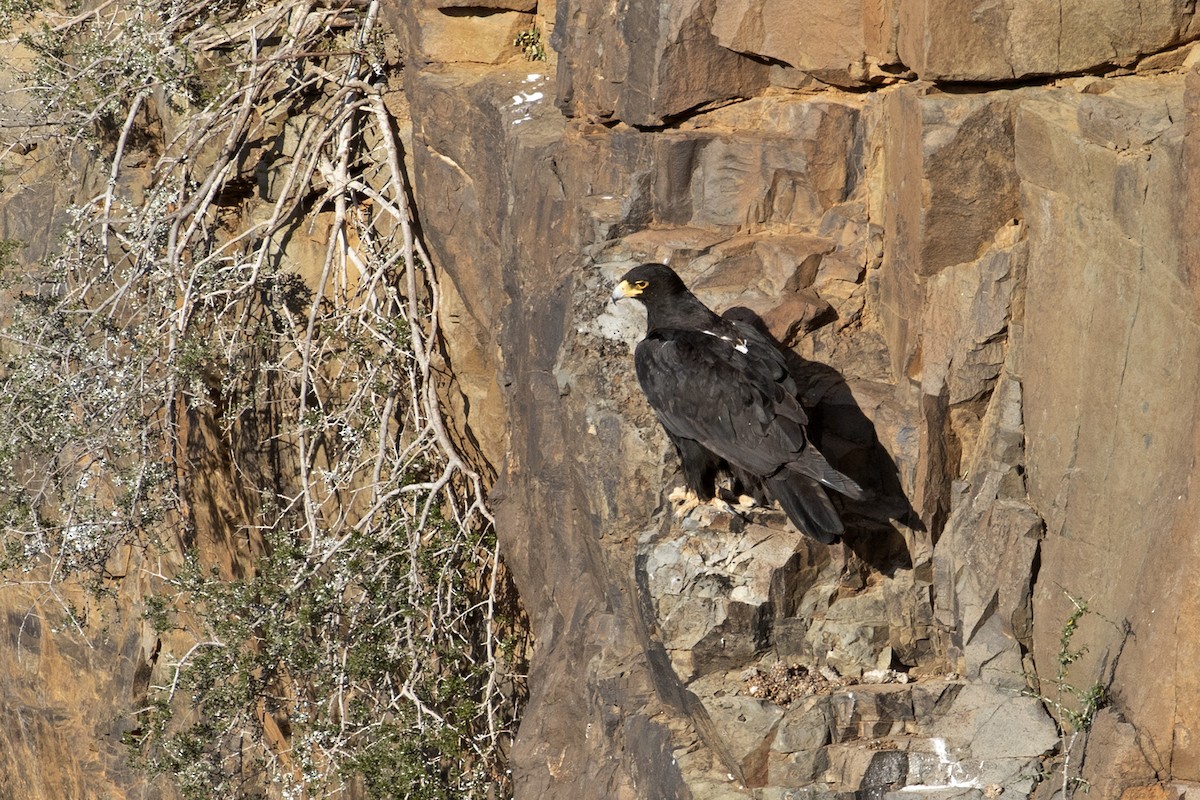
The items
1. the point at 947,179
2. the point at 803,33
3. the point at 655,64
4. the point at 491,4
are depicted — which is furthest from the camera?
the point at 491,4

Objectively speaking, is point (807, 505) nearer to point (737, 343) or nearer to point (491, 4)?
point (737, 343)

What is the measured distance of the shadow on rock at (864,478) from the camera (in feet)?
16.6

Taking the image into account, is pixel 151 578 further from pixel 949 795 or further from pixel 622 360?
pixel 949 795

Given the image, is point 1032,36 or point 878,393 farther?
point 878,393

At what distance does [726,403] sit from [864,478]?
2.18 ft

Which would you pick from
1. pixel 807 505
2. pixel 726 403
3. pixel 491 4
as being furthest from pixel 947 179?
pixel 491 4

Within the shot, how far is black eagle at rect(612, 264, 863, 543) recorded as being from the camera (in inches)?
184

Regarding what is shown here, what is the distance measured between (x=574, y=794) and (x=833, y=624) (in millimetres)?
1496

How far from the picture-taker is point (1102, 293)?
4.18m

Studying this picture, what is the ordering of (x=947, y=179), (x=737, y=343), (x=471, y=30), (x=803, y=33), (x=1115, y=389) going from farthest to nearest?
(x=471, y=30), (x=803, y=33), (x=737, y=343), (x=947, y=179), (x=1115, y=389)

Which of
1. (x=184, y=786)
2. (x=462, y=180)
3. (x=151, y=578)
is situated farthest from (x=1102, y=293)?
(x=151, y=578)

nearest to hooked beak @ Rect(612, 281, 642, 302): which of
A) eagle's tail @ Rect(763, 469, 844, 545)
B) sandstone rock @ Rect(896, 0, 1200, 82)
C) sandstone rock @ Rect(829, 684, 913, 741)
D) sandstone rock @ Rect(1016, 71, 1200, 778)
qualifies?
eagle's tail @ Rect(763, 469, 844, 545)

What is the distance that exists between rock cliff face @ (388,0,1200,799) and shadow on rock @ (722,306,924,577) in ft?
0.04

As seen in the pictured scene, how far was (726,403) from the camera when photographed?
16.0 feet
